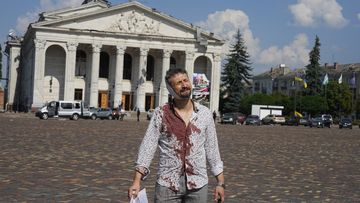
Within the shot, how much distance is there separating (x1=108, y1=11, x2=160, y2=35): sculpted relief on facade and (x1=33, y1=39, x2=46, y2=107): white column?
953cm

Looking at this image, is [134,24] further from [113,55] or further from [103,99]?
[103,99]

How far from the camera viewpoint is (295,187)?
11.5 meters

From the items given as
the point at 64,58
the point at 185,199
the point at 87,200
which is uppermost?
the point at 64,58

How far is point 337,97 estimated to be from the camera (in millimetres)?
104125

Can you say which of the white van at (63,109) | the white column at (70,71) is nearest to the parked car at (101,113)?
the white van at (63,109)

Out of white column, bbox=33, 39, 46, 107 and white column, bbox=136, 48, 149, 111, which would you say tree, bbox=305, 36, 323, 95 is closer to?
white column, bbox=136, 48, 149, 111

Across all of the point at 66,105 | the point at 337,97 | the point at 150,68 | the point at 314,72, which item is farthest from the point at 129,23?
the point at 337,97

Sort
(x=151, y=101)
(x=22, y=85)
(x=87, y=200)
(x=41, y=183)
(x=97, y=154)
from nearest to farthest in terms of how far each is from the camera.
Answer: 1. (x=87, y=200)
2. (x=41, y=183)
3. (x=97, y=154)
4. (x=151, y=101)
5. (x=22, y=85)

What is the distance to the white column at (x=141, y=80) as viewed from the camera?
8131 cm

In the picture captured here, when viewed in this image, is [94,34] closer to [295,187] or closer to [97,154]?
[97,154]

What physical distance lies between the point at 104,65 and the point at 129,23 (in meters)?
8.18

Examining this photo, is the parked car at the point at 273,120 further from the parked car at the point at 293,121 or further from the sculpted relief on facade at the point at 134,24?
the sculpted relief on facade at the point at 134,24

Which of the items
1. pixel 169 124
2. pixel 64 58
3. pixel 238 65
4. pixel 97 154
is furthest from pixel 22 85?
pixel 169 124

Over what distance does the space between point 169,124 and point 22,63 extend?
96891 millimetres
